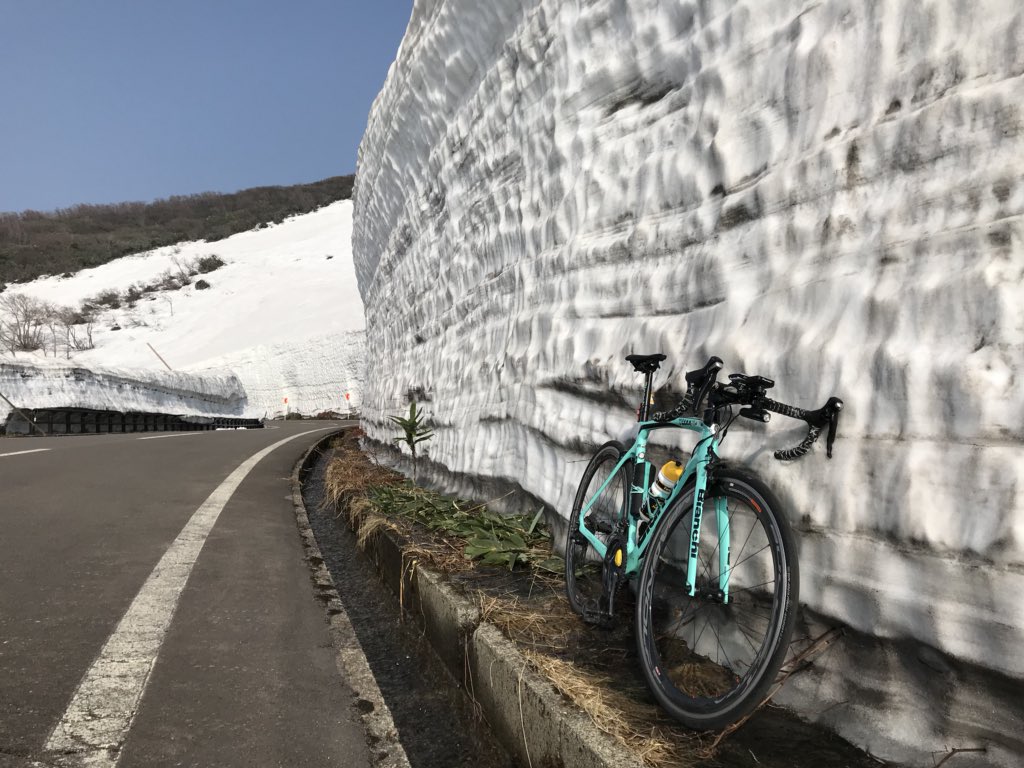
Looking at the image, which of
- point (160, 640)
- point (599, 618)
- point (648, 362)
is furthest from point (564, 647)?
point (160, 640)

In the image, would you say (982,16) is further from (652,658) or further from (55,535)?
(55,535)

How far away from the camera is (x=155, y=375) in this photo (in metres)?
26.1

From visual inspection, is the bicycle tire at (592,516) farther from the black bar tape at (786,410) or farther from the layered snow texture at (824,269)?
the black bar tape at (786,410)

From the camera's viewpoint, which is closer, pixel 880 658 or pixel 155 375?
pixel 880 658

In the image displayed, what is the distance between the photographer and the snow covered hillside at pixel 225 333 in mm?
22484

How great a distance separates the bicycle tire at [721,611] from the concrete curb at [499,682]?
294 mm

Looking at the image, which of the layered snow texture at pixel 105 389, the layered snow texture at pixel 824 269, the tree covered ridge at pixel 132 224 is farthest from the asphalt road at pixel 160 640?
the tree covered ridge at pixel 132 224

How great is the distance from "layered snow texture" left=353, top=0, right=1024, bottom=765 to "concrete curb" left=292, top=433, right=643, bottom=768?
71cm

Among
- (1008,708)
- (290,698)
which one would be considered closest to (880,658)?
(1008,708)

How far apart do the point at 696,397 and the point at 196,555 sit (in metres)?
3.87

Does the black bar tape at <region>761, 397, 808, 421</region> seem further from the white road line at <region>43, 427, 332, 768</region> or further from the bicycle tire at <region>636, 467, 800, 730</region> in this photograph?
the white road line at <region>43, 427, 332, 768</region>

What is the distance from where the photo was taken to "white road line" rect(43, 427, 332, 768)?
91.4 inches

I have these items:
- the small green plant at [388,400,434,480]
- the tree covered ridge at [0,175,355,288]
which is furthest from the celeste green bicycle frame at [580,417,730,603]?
the tree covered ridge at [0,175,355,288]

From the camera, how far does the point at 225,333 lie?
167 feet
